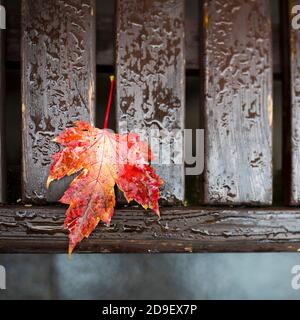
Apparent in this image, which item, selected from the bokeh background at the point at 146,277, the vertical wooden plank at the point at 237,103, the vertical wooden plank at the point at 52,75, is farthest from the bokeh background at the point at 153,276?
the vertical wooden plank at the point at 52,75

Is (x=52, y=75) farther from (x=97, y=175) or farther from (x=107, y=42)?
(x=97, y=175)

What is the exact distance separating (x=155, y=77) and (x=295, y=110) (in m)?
0.49

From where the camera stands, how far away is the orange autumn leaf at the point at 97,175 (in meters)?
1.36

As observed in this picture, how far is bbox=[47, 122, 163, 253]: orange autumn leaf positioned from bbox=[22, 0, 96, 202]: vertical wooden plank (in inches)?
3.0

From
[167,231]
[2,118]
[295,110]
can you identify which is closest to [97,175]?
[167,231]

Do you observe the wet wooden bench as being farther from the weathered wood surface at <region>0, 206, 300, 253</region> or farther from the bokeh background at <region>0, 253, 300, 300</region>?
the bokeh background at <region>0, 253, 300, 300</region>

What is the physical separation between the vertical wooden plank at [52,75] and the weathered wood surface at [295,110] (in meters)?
0.66

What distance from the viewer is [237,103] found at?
1505 millimetres

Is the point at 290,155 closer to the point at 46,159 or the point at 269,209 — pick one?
the point at 269,209

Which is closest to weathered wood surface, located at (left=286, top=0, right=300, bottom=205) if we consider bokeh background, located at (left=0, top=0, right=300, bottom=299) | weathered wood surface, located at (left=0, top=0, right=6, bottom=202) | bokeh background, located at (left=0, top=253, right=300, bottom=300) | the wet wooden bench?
the wet wooden bench

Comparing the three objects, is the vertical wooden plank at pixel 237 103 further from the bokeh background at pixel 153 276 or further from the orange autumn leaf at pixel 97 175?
the bokeh background at pixel 153 276

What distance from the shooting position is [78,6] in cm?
147
